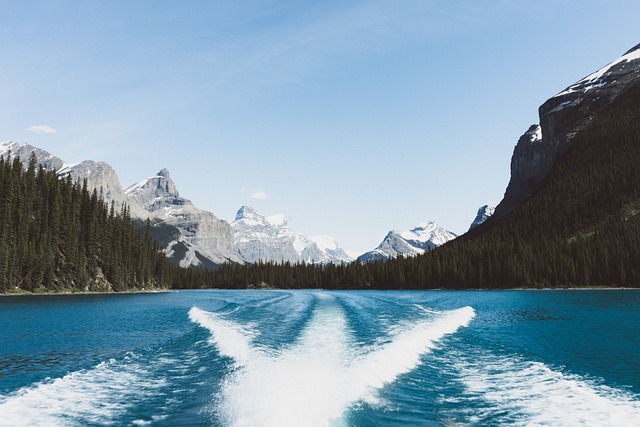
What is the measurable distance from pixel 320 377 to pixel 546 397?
10.0 m

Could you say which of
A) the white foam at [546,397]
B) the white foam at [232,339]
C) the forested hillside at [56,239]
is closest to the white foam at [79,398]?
the white foam at [232,339]

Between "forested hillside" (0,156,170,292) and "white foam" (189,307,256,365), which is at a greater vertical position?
"forested hillside" (0,156,170,292)

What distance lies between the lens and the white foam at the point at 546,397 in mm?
15953

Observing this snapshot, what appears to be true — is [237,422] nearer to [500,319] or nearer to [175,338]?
[175,338]

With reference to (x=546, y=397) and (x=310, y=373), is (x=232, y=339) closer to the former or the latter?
(x=310, y=373)

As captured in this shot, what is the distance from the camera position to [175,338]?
120 feet

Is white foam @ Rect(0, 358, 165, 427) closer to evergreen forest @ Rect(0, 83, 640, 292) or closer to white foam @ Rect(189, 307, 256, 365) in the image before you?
white foam @ Rect(189, 307, 256, 365)

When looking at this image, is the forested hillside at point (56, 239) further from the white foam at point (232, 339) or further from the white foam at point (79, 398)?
the white foam at point (79, 398)

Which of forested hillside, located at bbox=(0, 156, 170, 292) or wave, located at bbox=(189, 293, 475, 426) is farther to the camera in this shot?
forested hillside, located at bbox=(0, 156, 170, 292)

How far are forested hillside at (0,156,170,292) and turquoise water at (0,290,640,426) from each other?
244 feet

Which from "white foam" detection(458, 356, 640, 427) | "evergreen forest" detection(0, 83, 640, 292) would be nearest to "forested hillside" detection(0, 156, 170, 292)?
"evergreen forest" detection(0, 83, 640, 292)

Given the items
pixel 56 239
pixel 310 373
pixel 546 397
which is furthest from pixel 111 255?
pixel 546 397

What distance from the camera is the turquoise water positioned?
16.3m

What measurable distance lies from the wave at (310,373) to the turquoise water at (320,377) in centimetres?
8
